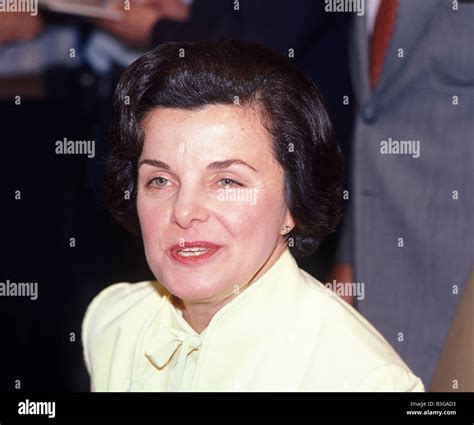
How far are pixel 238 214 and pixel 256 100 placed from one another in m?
0.17

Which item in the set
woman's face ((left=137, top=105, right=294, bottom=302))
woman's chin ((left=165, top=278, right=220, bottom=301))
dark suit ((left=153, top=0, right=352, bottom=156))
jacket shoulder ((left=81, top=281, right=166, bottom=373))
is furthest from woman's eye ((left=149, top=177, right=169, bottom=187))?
dark suit ((left=153, top=0, right=352, bottom=156))

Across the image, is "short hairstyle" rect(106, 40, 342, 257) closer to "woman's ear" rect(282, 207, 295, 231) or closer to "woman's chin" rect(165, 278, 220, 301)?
"woman's ear" rect(282, 207, 295, 231)

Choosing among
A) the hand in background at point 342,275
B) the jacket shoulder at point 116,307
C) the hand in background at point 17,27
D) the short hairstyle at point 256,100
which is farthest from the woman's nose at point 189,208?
the hand in background at point 17,27

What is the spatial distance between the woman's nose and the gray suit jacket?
0.73 m

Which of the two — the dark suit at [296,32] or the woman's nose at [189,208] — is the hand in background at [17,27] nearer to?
the dark suit at [296,32]

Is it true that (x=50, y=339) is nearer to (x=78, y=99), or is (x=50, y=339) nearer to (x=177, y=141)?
(x=78, y=99)

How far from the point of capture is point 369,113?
6.50 feet

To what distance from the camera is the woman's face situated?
1349 mm

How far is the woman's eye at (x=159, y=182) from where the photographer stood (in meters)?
1.40

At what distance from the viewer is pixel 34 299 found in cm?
269

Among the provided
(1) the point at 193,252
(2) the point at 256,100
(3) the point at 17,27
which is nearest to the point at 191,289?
(1) the point at 193,252

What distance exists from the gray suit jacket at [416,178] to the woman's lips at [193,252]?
71cm

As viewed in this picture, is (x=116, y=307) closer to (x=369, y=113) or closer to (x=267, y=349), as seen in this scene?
(x=267, y=349)

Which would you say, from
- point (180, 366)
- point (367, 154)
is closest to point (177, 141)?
point (180, 366)
